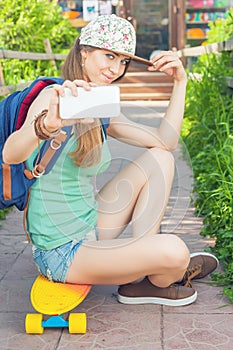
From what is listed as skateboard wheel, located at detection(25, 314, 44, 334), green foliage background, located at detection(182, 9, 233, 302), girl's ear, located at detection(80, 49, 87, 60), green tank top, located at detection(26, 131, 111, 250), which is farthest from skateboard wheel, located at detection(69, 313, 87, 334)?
girl's ear, located at detection(80, 49, 87, 60)

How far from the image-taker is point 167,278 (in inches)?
129

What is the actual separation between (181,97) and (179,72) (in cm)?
14

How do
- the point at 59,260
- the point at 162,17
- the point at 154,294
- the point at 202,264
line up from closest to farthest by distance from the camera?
the point at 59,260 < the point at 154,294 < the point at 202,264 < the point at 162,17

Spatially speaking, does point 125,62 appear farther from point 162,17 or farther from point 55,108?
point 162,17

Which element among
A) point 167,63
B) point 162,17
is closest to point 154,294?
point 167,63

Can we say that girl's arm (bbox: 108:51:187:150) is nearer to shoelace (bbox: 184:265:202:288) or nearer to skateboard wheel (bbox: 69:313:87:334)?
shoelace (bbox: 184:265:202:288)

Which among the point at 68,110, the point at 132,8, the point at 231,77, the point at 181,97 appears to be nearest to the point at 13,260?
the point at 181,97

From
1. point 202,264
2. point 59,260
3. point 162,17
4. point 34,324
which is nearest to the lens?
point 34,324

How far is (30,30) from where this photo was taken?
10.4 m

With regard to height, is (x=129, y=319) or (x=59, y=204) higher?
(x=59, y=204)

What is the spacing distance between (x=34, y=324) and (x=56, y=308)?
5.1 inches

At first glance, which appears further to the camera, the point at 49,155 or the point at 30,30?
the point at 30,30

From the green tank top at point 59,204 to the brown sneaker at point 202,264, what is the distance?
0.67 metres

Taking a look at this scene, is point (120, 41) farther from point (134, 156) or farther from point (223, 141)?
point (223, 141)
